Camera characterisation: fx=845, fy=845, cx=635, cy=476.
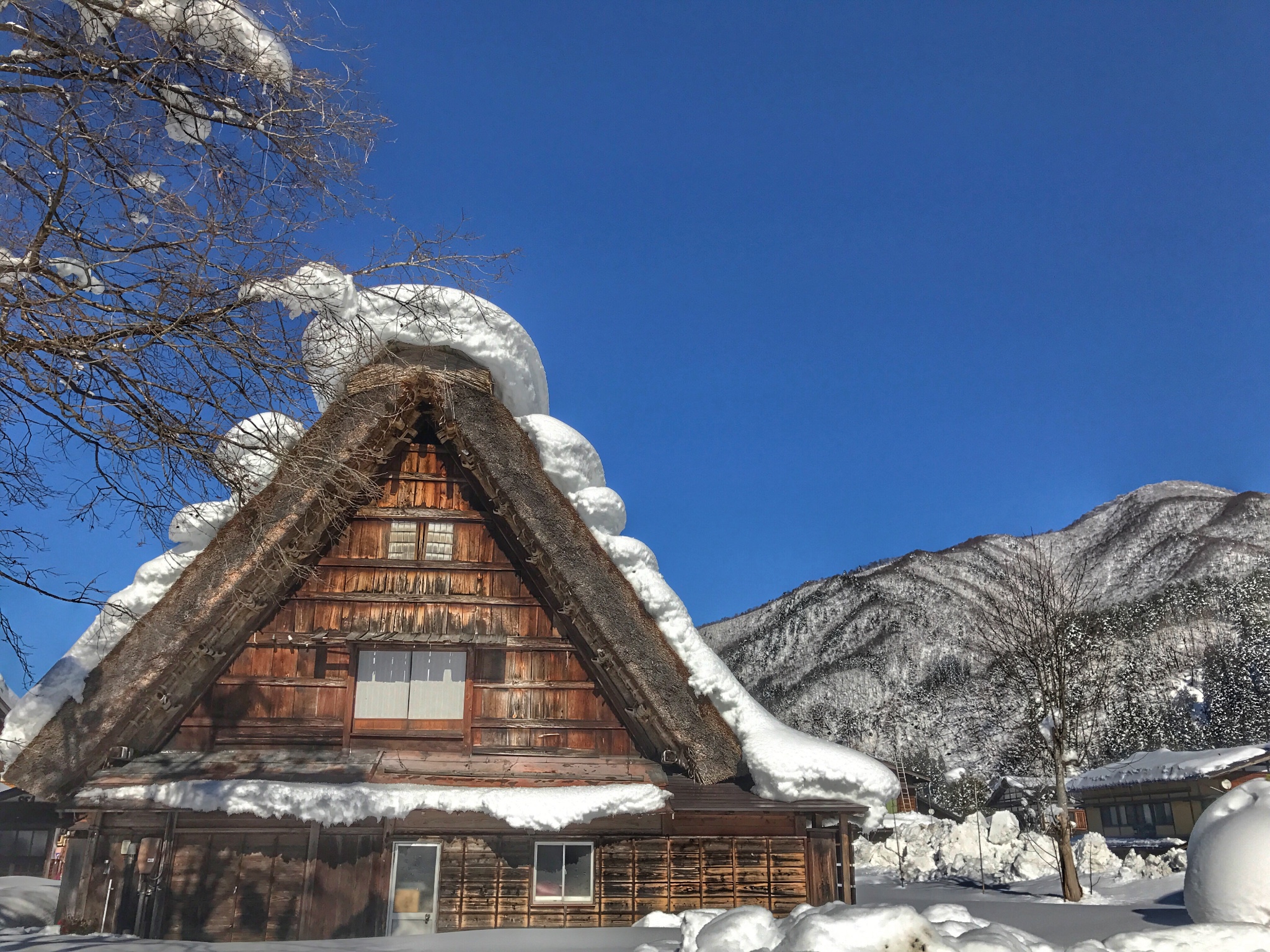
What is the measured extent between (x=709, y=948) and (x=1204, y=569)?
133669 millimetres

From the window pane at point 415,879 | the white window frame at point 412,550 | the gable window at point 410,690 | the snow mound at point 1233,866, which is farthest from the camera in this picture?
the white window frame at point 412,550

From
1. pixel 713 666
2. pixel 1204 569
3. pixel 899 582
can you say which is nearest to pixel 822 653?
pixel 899 582

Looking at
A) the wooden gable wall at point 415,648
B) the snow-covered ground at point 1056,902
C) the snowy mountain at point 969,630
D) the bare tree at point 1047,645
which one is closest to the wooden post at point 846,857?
the snow-covered ground at point 1056,902

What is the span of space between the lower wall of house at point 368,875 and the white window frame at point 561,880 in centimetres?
3

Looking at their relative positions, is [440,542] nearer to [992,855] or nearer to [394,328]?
[394,328]

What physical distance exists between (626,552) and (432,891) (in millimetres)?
4177

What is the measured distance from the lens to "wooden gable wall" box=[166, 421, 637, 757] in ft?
30.6

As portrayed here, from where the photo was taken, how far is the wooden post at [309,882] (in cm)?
834

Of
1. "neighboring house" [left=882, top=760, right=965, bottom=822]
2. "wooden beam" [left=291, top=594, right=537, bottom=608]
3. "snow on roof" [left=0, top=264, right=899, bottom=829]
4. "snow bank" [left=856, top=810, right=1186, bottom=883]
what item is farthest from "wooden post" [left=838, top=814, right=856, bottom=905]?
"neighboring house" [left=882, top=760, right=965, bottom=822]

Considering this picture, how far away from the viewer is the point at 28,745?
8164mm

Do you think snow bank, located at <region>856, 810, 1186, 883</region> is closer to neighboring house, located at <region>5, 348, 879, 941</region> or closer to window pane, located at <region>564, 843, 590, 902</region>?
neighboring house, located at <region>5, 348, 879, 941</region>

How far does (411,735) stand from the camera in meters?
9.45

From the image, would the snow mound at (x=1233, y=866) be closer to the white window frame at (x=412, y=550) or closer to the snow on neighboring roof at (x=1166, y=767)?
the white window frame at (x=412, y=550)

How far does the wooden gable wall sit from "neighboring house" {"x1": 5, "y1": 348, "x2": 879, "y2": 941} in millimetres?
26
